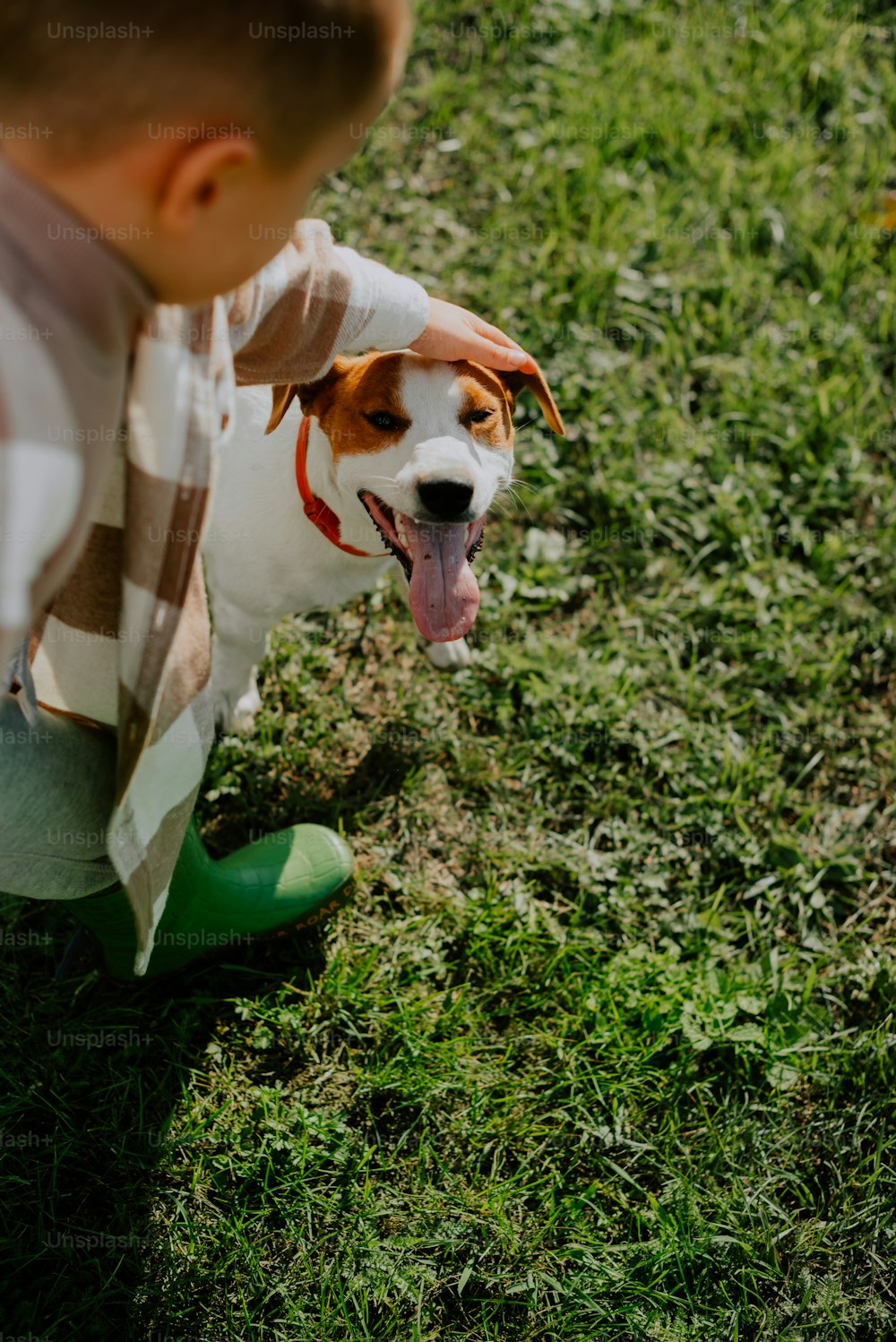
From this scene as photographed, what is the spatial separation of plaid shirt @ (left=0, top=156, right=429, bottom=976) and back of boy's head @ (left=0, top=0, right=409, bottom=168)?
8cm

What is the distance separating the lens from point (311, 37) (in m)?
0.96

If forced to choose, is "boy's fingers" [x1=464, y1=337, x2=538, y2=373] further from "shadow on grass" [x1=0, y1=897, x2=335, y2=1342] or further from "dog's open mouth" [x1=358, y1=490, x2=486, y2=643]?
"shadow on grass" [x1=0, y1=897, x2=335, y2=1342]

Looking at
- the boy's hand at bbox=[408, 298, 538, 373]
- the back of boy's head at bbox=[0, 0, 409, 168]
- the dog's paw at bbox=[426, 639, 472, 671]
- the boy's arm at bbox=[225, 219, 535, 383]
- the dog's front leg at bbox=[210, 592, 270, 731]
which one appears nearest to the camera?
the back of boy's head at bbox=[0, 0, 409, 168]

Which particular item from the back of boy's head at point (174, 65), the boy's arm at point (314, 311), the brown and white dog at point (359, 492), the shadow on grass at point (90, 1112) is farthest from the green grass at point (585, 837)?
the back of boy's head at point (174, 65)

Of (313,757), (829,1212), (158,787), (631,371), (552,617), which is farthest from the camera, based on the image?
(631,371)

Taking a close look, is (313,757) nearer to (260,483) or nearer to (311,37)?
(260,483)

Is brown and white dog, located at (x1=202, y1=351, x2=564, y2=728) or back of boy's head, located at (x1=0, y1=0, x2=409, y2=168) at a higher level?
back of boy's head, located at (x1=0, y1=0, x2=409, y2=168)

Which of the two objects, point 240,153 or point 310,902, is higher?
point 240,153

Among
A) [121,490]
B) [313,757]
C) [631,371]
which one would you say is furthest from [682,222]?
[121,490]

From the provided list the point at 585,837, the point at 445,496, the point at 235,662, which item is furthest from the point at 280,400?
the point at 585,837

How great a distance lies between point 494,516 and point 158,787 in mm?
1893

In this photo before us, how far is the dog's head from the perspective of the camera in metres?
2.05

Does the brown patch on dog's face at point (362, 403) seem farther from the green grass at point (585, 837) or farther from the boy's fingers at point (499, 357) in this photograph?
the green grass at point (585, 837)

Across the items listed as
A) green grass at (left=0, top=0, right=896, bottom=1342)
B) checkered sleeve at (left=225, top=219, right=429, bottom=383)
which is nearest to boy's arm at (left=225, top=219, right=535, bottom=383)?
checkered sleeve at (left=225, top=219, right=429, bottom=383)
